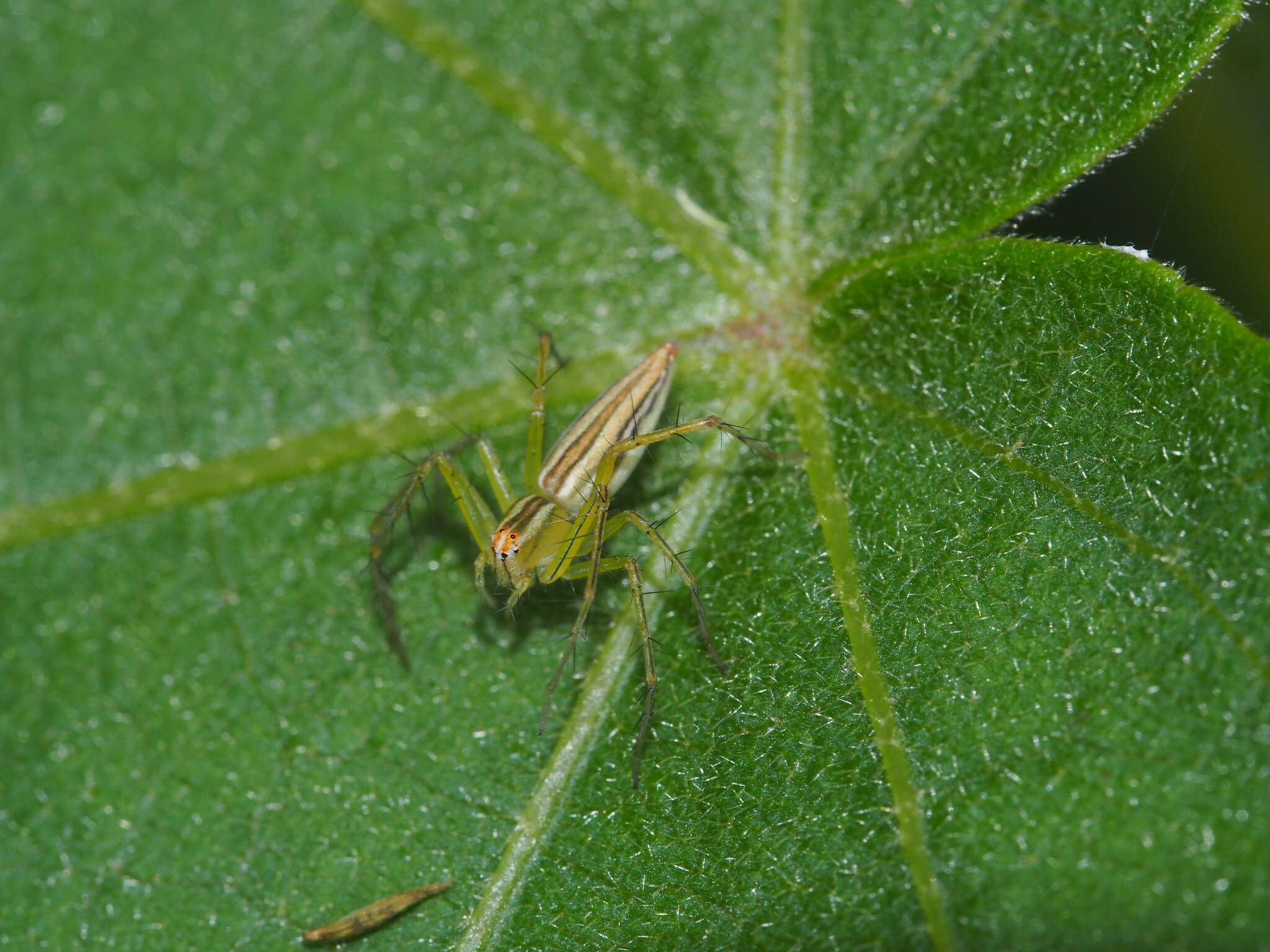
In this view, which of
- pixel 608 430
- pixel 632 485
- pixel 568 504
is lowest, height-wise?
pixel 568 504

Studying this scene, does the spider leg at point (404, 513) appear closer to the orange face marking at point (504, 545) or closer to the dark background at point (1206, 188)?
the orange face marking at point (504, 545)

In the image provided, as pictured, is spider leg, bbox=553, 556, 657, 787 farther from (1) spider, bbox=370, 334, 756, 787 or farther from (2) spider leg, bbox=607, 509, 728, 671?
(2) spider leg, bbox=607, 509, 728, 671

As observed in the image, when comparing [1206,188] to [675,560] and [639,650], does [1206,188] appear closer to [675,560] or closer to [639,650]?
[675,560]

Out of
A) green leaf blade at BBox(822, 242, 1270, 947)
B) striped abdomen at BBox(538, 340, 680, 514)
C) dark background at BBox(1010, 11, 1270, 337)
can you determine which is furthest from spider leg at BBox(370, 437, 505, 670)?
dark background at BBox(1010, 11, 1270, 337)

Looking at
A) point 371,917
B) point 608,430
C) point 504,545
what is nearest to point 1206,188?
point 608,430

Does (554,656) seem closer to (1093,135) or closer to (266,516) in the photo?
(266,516)

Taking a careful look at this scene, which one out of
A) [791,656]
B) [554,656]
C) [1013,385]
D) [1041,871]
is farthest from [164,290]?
[1041,871]
